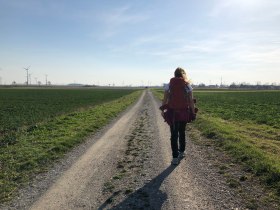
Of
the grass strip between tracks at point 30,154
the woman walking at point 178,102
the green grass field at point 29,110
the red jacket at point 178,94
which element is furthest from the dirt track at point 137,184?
the green grass field at point 29,110

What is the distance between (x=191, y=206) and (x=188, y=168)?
275 centimetres

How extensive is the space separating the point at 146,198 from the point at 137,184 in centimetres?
→ 94

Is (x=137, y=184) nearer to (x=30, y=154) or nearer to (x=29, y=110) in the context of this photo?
(x=30, y=154)

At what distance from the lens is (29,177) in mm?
7863

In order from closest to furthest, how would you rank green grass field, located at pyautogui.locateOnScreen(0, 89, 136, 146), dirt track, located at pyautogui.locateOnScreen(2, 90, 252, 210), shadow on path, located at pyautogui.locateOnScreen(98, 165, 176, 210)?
shadow on path, located at pyautogui.locateOnScreen(98, 165, 176, 210) < dirt track, located at pyautogui.locateOnScreen(2, 90, 252, 210) < green grass field, located at pyautogui.locateOnScreen(0, 89, 136, 146)

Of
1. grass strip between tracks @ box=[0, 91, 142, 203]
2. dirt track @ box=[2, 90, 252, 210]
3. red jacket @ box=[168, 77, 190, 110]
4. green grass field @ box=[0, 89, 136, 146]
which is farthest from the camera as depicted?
green grass field @ box=[0, 89, 136, 146]

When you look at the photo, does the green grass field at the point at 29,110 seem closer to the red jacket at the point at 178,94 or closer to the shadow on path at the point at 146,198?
the red jacket at the point at 178,94

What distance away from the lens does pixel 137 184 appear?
7.14 m

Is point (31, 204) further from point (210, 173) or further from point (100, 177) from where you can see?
point (210, 173)

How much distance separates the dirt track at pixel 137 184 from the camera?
595 cm

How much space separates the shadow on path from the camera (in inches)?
228

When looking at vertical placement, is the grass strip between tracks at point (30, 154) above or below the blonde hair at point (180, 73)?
below

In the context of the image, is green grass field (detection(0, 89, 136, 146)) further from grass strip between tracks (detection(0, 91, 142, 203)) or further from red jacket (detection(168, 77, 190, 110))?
red jacket (detection(168, 77, 190, 110))

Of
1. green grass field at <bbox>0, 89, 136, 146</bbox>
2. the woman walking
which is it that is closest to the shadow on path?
the woman walking
